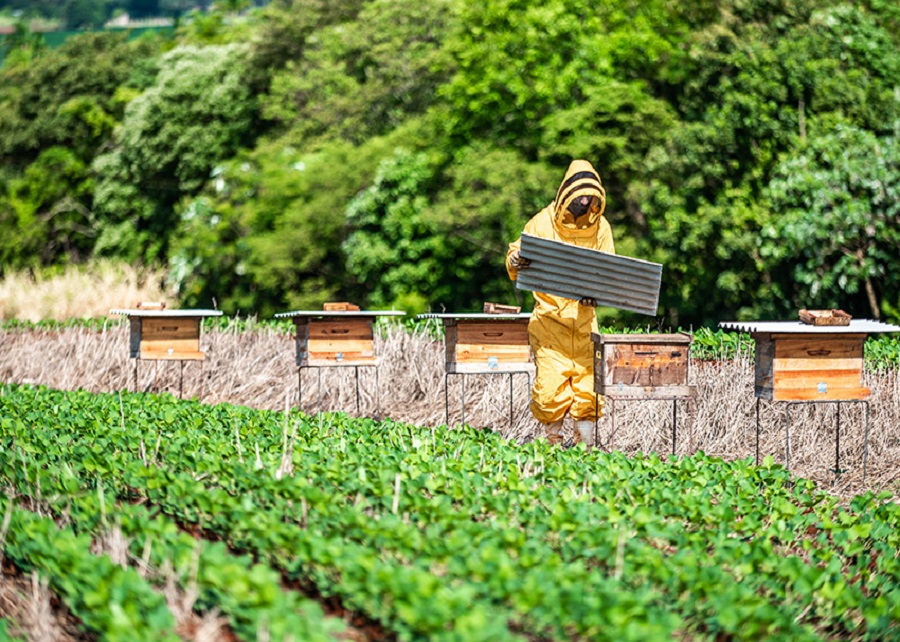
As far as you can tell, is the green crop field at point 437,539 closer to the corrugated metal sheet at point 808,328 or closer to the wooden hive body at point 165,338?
the corrugated metal sheet at point 808,328

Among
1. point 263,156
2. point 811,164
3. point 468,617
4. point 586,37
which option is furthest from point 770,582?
point 263,156

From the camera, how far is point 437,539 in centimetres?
586

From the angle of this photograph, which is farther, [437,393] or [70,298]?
[70,298]

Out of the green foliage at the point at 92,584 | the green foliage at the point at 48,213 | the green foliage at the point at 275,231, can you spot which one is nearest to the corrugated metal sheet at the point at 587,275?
the green foliage at the point at 92,584

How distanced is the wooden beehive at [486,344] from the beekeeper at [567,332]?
211cm

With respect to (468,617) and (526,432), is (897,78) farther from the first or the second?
(468,617)

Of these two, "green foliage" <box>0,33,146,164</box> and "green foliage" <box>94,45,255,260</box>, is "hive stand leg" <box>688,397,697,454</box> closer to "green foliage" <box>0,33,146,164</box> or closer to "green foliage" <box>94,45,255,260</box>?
"green foliage" <box>94,45,255,260</box>

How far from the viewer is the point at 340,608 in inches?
229

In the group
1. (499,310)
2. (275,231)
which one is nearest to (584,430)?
(499,310)

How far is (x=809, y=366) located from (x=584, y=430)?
1.80 m

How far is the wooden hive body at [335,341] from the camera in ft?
42.8

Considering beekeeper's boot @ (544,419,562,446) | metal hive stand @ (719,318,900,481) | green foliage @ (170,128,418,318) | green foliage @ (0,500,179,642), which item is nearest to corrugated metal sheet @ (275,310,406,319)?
beekeeper's boot @ (544,419,562,446)

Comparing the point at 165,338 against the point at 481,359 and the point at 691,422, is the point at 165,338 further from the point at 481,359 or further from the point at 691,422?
the point at 691,422

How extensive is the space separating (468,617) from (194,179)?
41347 mm
